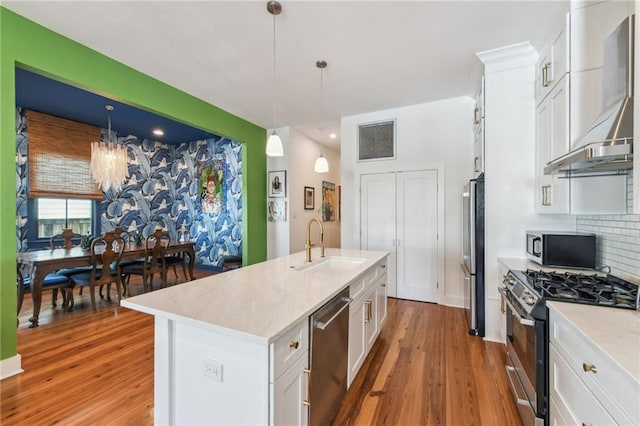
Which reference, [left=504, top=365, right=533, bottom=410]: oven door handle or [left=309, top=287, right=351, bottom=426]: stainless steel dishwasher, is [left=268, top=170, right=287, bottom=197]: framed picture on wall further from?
[left=504, top=365, right=533, bottom=410]: oven door handle

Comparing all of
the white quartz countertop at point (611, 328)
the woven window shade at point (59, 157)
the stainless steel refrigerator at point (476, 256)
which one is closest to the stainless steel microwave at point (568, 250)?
the stainless steel refrigerator at point (476, 256)

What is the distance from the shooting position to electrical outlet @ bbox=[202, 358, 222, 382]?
1158 millimetres

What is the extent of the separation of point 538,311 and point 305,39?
111 inches

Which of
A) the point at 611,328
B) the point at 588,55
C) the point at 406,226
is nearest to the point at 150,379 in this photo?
the point at 611,328

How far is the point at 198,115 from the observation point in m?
3.99

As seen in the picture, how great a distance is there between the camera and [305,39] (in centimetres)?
264

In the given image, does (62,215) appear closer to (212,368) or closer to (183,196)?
(183,196)

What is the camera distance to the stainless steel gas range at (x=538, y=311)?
144 cm

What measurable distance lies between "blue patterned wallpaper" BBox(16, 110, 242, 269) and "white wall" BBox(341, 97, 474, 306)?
3.20 meters

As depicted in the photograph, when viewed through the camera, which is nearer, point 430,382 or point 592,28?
point 592,28

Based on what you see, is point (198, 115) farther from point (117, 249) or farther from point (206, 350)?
point (206, 350)

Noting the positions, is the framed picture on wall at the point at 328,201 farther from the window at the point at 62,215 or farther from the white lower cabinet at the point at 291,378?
the white lower cabinet at the point at 291,378

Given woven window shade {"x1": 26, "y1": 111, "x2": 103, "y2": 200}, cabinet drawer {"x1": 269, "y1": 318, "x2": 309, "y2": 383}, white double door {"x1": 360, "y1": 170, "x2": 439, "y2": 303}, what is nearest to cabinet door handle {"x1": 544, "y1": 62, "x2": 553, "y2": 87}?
white double door {"x1": 360, "y1": 170, "x2": 439, "y2": 303}

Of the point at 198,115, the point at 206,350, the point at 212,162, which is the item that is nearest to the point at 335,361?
the point at 206,350
